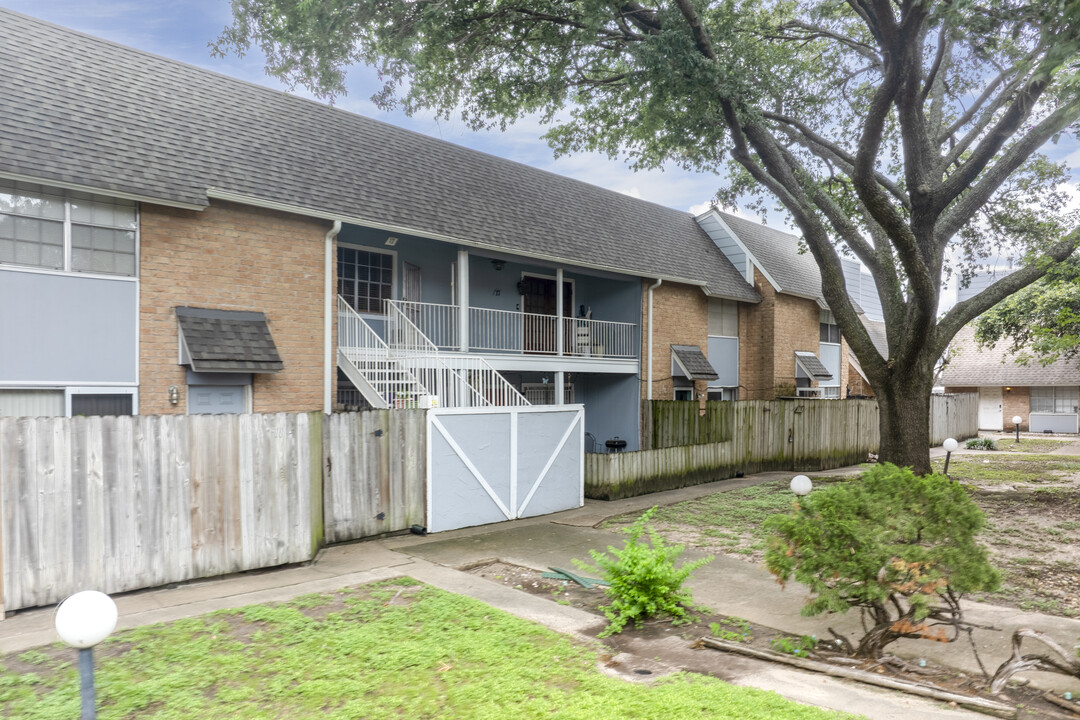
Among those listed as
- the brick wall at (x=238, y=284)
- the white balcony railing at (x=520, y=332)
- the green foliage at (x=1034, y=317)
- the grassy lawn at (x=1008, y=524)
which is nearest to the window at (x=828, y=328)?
the green foliage at (x=1034, y=317)

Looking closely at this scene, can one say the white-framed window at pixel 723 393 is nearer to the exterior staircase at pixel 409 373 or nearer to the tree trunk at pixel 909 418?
the tree trunk at pixel 909 418

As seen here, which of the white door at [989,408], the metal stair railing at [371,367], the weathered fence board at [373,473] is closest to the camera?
the weathered fence board at [373,473]

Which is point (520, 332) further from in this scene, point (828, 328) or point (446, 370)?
point (828, 328)

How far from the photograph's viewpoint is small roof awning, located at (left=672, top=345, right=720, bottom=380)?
19.4m

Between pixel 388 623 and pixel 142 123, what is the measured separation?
31.0 ft

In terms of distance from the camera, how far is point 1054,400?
108 ft

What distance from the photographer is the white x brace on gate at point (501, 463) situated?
10.1 metres

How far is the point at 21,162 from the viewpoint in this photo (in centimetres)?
886

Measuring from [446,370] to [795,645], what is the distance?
27.7ft

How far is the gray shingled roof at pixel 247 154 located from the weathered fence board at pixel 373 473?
174 inches

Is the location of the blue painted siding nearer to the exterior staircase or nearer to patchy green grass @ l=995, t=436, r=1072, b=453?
the exterior staircase

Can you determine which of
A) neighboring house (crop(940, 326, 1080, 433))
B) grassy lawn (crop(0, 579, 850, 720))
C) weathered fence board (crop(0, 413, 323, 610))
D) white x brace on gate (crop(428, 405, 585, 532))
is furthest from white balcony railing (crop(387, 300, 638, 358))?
neighboring house (crop(940, 326, 1080, 433))

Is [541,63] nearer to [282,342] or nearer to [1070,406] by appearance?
[282,342]

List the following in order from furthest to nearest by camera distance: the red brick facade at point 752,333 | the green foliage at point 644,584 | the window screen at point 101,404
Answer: the red brick facade at point 752,333, the window screen at point 101,404, the green foliage at point 644,584
